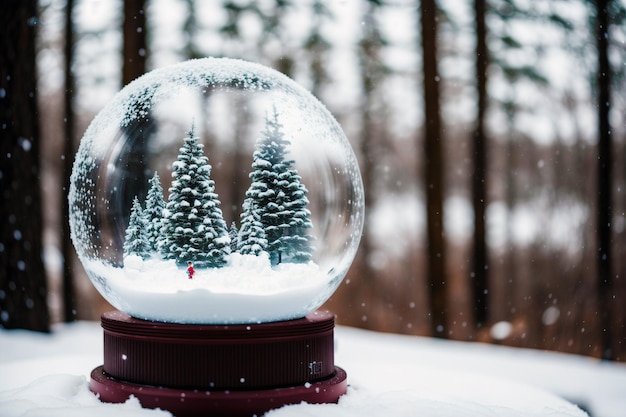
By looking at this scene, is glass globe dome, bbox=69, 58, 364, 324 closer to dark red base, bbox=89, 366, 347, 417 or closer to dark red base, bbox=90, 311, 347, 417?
dark red base, bbox=90, 311, 347, 417

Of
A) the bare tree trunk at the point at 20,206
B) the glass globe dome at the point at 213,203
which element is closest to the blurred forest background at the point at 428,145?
the bare tree trunk at the point at 20,206

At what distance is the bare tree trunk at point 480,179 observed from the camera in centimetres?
922

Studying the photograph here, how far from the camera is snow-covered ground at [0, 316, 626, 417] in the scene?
4.76m

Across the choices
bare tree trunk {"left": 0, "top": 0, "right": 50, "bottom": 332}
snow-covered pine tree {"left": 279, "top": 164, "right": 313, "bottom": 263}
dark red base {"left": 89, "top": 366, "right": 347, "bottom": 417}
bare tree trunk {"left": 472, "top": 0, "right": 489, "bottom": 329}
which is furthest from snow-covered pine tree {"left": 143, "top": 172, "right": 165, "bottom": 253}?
bare tree trunk {"left": 472, "top": 0, "right": 489, "bottom": 329}

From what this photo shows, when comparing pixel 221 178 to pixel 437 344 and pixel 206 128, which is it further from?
pixel 437 344

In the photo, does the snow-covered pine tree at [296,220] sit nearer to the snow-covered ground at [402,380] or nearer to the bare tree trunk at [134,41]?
the snow-covered ground at [402,380]

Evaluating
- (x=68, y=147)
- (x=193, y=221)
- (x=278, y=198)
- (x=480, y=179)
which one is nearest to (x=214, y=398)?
(x=193, y=221)

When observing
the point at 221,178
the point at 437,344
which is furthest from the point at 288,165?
the point at 437,344

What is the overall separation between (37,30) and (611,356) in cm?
865

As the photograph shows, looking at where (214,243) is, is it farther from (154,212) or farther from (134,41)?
(134,41)

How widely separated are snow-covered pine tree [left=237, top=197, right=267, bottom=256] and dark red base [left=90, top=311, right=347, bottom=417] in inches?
20.2

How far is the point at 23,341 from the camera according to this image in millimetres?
8602

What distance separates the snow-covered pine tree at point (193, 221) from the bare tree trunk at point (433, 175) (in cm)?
499

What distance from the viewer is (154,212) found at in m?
4.73
